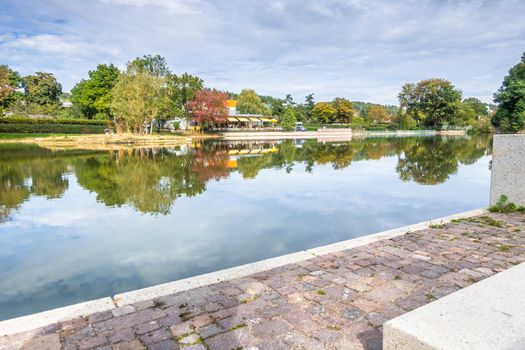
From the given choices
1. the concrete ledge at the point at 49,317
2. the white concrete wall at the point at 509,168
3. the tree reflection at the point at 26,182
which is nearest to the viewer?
the concrete ledge at the point at 49,317

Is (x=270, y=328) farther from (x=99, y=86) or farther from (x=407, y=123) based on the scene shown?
(x=407, y=123)

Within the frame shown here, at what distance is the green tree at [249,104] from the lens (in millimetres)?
67438

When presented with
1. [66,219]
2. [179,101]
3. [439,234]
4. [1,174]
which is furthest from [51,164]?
[179,101]

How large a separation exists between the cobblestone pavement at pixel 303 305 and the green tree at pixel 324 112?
6622 cm

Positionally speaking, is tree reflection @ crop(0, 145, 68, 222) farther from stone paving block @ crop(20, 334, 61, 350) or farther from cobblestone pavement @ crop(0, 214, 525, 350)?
cobblestone pavement @ crop(0, 214, 525, 350)

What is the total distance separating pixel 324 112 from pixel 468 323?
2718 inches

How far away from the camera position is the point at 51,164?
609 inches

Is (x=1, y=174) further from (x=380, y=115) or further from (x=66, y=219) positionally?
(x=380, y=115)

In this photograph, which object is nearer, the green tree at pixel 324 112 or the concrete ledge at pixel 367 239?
the concrete ledge at pixel 367 239

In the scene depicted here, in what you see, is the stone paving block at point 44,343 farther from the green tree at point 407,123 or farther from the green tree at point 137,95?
the green tree at point 407,123

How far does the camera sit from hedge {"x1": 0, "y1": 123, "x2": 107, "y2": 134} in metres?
33.6

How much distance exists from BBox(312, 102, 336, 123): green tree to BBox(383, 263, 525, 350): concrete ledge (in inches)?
2689

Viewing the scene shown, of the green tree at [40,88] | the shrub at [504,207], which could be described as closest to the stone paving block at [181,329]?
the shrub at [504,207]

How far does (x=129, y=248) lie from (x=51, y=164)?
1275cm
